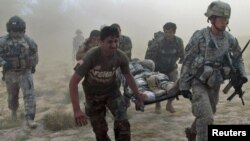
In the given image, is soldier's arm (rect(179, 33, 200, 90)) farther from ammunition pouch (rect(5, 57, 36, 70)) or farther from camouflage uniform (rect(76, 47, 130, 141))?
ammunition pouch (rect(5, 57, 36, 70))

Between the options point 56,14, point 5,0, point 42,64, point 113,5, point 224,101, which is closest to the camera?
point 224,101

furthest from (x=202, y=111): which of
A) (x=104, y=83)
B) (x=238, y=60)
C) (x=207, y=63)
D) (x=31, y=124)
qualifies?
(x=31, y=124)

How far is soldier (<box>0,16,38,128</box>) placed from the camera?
853 centimetres

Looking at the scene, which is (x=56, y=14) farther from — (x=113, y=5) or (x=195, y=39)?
(x=195, y=39)

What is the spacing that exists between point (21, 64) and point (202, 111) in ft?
14.9

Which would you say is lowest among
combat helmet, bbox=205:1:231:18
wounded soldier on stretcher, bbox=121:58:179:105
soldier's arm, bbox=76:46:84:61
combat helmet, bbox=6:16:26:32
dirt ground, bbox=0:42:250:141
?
dirt ground, bbox=0:42:250:141

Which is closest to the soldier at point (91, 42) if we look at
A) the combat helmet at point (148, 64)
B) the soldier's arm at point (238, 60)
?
the combat helmet at point (148, 64)

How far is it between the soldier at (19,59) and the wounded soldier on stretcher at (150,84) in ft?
7.38

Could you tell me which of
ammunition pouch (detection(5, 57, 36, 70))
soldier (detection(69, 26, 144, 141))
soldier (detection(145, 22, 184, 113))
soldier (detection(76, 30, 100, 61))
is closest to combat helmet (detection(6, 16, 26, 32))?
ammunition pouch (detection(5, 57, 36, 70))

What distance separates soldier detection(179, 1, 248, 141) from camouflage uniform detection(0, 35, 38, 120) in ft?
13.3

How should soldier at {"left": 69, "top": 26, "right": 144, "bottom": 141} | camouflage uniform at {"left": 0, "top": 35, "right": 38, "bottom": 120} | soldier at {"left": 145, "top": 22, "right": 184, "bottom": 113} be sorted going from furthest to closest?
soldier at {"left": 145, "top": 22, "right": 184, "bottom": 113}
camouflage uniform at {"left": 0, "top": 35, "right": 38, "bottom": 120}
soldier at {"left": 69, "top": 26, "right": 144, "bottom": 141}

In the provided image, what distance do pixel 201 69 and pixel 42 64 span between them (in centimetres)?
2068

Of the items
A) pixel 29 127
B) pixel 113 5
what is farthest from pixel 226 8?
pixel 113 5

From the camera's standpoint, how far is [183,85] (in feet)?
19.7
